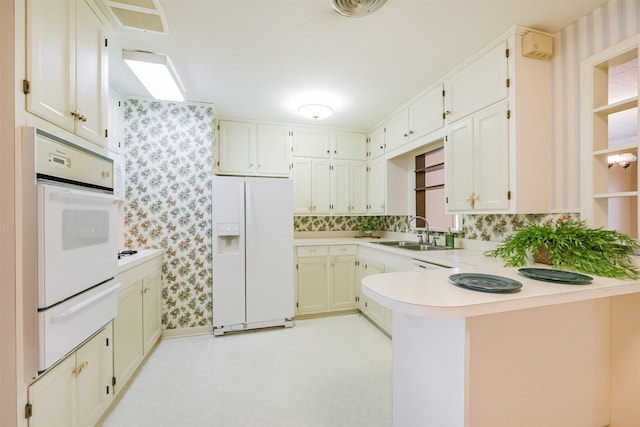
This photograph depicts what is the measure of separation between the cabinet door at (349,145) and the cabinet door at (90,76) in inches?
105

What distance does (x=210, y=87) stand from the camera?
101 inches

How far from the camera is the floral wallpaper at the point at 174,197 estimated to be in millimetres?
2764

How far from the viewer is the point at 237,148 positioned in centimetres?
341

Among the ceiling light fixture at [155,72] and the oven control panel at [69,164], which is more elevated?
the ceiling light fixture at [155,72]

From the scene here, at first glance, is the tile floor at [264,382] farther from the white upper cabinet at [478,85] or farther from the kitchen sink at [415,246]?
the white upper cabinet at [478,85]

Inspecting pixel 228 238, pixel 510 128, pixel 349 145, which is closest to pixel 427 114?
pixel 510 128

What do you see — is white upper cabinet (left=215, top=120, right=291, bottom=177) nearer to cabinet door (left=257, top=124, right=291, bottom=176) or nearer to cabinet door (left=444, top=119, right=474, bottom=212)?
cabinet door (left=257, top=124, right=291, bottom=176)

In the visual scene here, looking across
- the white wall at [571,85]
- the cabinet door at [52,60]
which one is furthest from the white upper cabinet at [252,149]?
the white wall at [571,85]

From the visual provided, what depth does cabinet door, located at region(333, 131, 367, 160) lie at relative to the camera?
380 cm

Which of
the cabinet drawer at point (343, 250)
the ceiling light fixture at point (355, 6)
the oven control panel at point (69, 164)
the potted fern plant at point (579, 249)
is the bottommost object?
the cabinet drawer at point (343, 250)

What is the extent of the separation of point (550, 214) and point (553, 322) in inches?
37.8

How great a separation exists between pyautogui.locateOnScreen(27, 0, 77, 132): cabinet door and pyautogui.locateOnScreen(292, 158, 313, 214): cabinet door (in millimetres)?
2475

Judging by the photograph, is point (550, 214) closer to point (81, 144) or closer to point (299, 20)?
point (299, 20)

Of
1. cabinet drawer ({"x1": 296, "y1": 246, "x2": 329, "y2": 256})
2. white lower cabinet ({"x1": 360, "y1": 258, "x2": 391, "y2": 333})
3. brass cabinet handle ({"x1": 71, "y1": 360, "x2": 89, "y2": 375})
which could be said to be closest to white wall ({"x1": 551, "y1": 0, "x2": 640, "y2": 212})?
white lower cabinet ({"x1": 360, "y1": 258, "x2": 391, "y2": 333})
